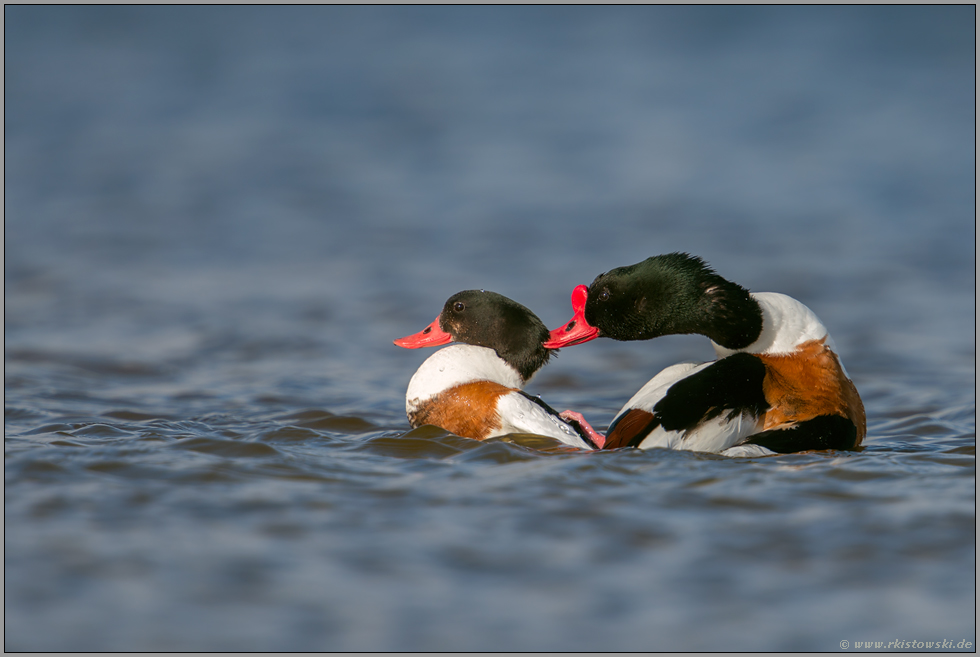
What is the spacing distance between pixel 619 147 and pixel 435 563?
1093 centimetres

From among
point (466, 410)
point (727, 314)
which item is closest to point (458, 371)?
point (466, 410)

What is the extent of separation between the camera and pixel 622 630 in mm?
3549

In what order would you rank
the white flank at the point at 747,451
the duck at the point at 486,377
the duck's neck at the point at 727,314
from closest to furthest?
the white flank at the point at 747,451 → the duck's neck at the point at 727,314 → the duck at the point at 486,377

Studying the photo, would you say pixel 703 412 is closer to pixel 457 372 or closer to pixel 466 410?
pixel 466 410

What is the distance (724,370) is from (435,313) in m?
4.51

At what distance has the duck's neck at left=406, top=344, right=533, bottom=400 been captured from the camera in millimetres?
6320

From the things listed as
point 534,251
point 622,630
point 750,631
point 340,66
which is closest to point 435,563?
point 622,630

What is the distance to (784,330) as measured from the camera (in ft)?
19.3

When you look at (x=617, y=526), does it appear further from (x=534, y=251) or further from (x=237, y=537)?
(x=534, y=251)

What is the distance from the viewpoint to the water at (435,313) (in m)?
3.76

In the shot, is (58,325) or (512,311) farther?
(58,325)

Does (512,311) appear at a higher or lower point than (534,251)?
lower

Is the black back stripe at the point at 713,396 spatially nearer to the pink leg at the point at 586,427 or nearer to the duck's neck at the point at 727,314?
the duck's neck at the point at 727,314

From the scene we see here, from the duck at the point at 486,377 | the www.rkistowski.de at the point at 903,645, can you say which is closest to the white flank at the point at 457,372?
the duck at the point at 486,377
